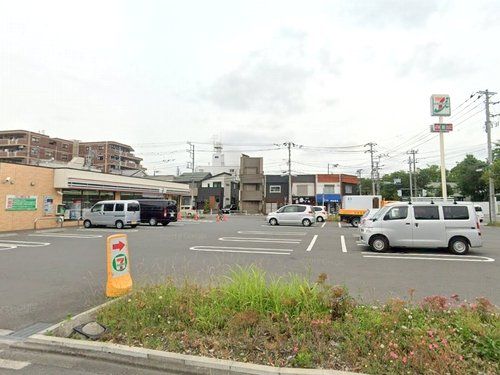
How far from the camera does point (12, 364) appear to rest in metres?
3.90

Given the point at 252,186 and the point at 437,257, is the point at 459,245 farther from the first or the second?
the point at 252,186

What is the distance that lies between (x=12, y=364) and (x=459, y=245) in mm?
13248

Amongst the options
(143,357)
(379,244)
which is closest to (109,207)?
(379,244)

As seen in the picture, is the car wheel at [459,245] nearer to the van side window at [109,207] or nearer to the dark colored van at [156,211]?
the van side window at [109,207]

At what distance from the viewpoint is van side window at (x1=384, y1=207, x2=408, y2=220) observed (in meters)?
12.8

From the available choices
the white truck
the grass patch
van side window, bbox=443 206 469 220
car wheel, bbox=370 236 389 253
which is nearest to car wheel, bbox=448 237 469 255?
van side window, bbox=443 206 469 220

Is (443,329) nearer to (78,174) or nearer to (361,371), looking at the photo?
(361,371)

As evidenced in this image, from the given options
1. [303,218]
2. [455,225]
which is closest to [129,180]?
[303,218]

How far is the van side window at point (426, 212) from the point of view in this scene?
12523mm

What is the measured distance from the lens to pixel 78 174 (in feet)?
83.1

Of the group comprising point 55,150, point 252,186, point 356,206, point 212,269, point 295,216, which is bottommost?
point 212,269

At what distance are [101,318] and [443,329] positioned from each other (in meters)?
4.51

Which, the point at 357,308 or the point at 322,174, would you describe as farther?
the point at 322,174

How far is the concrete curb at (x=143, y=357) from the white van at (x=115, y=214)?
1968 cm
